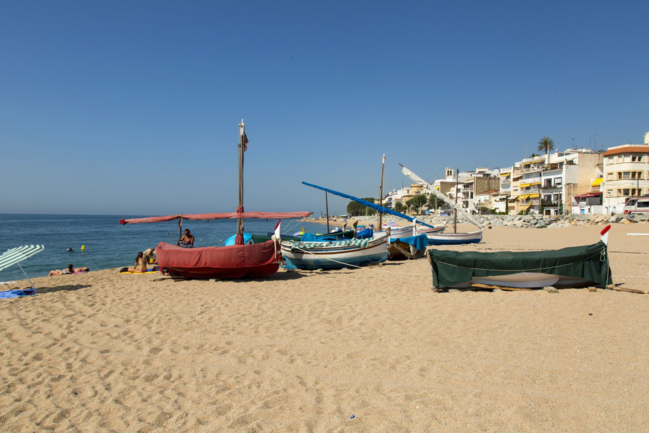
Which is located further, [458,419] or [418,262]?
[418,262]

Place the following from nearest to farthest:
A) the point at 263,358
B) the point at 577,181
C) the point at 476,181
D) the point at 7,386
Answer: the point at 7,386
the point at 263,358
the point at 577,181
the point at 476,181

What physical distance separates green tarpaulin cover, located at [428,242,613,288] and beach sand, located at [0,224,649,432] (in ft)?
1.94

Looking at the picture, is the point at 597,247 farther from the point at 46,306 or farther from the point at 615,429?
the point at 46,306

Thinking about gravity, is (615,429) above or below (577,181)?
below

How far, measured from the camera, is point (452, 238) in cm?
2612

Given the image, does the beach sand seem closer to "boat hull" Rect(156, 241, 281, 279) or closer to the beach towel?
the beach towel

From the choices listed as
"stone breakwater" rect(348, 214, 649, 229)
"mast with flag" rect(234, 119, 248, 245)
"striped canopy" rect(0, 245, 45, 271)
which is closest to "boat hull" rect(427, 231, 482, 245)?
"mast with flag" rect(234, 119, 248, 245)

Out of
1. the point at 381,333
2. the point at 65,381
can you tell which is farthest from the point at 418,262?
the point at 65,381

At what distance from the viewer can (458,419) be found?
389cm

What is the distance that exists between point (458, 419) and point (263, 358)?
2.98 metres

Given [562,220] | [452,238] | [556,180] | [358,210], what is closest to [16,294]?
[452,238]

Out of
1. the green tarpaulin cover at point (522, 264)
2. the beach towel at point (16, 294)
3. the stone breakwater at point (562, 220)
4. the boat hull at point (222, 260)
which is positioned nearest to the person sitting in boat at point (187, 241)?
the boat hull at point (222, 260)

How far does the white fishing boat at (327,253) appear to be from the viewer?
15.9 metres

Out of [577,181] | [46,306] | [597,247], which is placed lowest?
[46,306]
